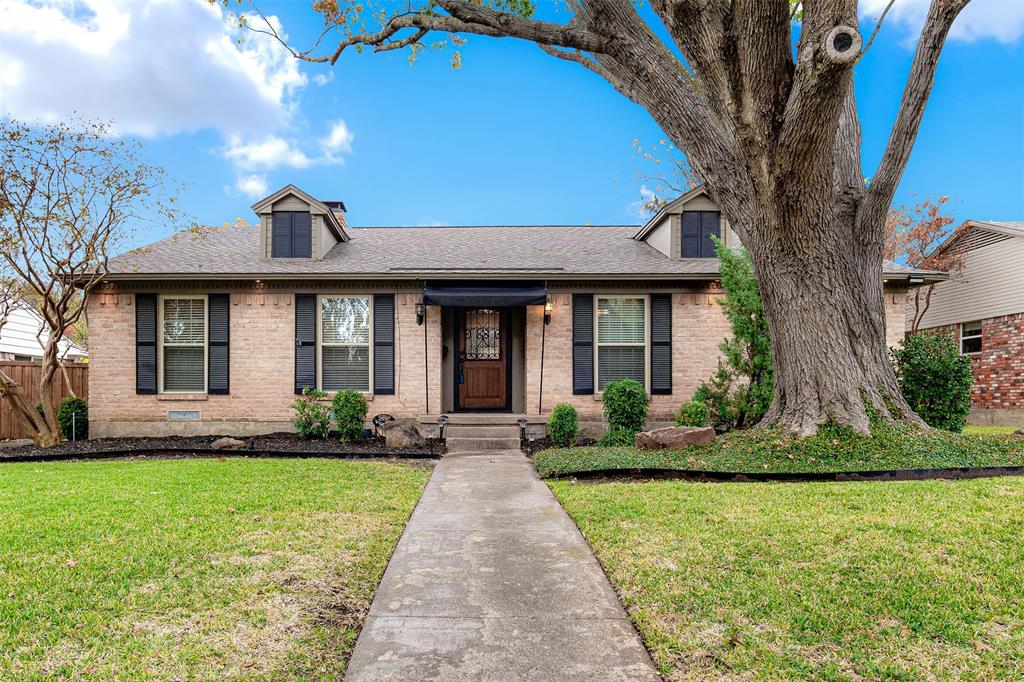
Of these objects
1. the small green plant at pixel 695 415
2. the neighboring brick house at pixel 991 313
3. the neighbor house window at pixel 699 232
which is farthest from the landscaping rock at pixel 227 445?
the neighboring brick house at pixel 991 313

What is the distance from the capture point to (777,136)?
5961 mm

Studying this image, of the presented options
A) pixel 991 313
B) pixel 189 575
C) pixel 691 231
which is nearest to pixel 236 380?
pixel 189 575

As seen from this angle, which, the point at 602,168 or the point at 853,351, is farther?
the point at 602,168

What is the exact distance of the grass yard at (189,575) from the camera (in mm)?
2381

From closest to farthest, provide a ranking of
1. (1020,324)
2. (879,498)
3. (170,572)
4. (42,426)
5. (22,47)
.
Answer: (170,572) < (879,498) < (42,426) < (22,47) < (1020,324)

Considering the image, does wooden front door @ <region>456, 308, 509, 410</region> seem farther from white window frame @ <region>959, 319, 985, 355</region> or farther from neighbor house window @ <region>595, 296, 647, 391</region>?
white window frame @ <region>959, 319, 985, 355</region>

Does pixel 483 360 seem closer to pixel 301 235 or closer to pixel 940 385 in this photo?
pixel 301 235

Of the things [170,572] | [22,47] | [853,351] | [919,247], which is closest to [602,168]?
[919,247]

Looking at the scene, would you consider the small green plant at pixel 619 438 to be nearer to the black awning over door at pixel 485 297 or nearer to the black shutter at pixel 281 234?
the black awning over door at pixel 485 297

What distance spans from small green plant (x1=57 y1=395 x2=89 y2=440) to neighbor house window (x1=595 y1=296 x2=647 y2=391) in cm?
955

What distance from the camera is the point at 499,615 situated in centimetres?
278

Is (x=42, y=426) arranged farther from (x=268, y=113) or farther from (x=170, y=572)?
(x=268, y=113)

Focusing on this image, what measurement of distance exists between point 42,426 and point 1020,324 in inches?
864

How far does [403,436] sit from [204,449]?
299 cm
